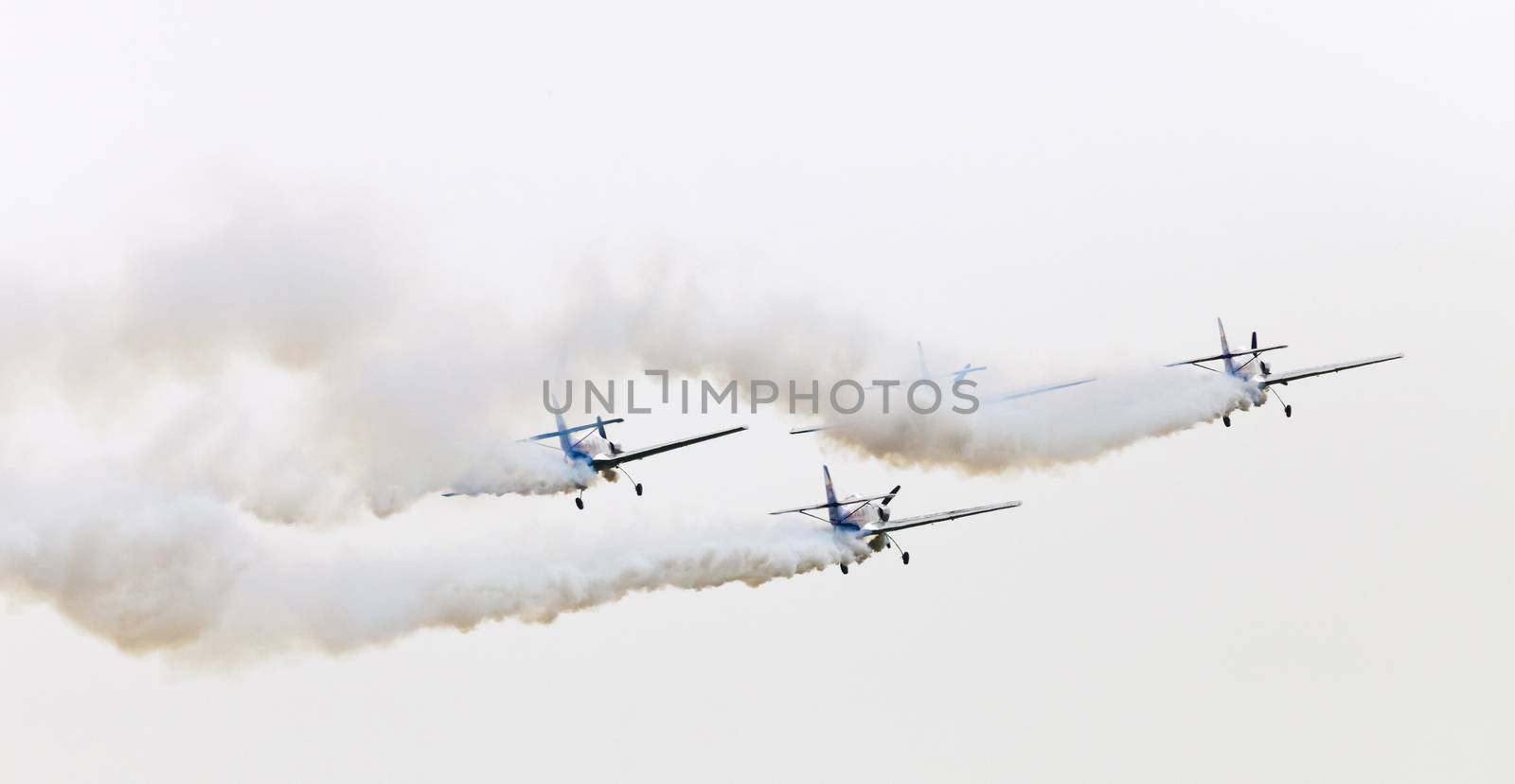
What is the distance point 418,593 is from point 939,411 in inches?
580

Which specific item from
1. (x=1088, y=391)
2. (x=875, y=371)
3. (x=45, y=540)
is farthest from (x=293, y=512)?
(x=1088, y=391)

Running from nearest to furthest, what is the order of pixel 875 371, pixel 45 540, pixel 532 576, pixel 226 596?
pixel 45 540
pixel 226 596
pixel 532 576
pixel 875 371

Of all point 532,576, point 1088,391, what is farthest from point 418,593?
point 1088,391

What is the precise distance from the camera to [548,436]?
63.2m

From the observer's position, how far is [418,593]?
61.0 metres

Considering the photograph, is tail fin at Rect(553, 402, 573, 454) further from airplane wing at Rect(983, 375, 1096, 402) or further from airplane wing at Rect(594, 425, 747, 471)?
airplane wing at Rect(983, 375, 1096, 402)

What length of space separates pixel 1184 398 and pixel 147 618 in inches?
1145

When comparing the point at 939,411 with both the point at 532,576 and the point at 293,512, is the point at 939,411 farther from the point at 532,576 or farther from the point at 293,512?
the point at 293,512

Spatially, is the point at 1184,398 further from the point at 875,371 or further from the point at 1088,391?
the point at 875,371

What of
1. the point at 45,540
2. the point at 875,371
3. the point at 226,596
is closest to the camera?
the point at 45,540

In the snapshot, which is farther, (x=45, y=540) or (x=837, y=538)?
(x=837, y=538)

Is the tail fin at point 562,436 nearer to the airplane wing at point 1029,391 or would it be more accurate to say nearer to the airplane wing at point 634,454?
the airplane wing at point 634,454

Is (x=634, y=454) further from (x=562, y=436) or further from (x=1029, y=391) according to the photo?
(x=1029, y=391)

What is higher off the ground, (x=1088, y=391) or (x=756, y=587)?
(x=1088, y=391)
